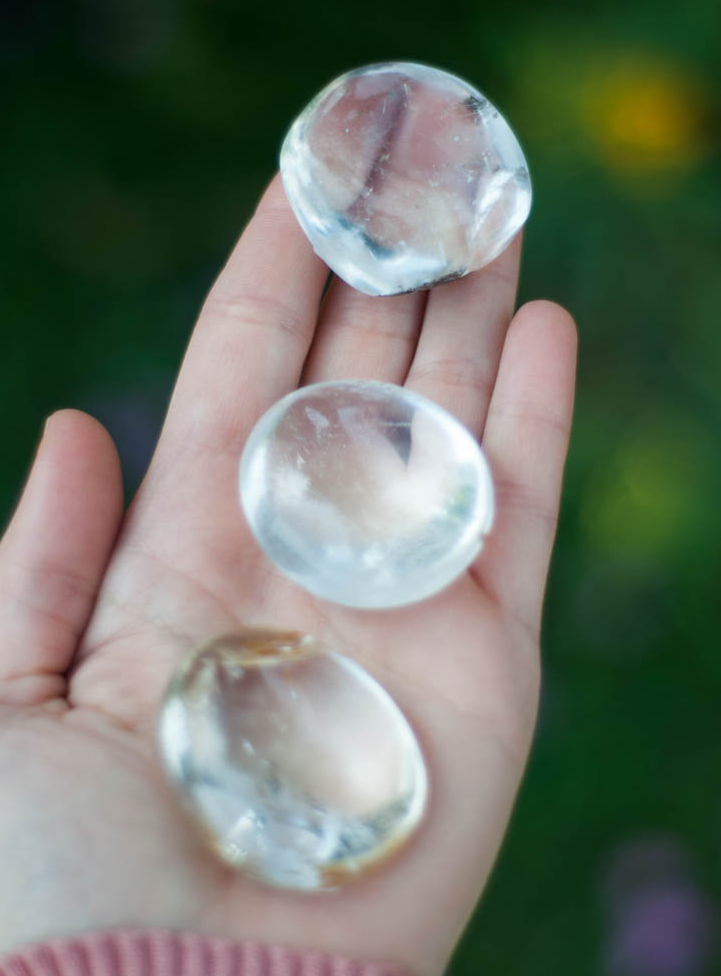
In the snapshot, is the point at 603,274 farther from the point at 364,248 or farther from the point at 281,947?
the point at 281,947

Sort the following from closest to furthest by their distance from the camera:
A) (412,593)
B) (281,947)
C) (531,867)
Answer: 1. (281,947)
2. (412,593)
3. (531,867)

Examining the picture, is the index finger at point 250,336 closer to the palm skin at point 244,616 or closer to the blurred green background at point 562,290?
the palm skin at point 244,616

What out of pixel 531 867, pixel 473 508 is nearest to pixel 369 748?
pixel 473 508

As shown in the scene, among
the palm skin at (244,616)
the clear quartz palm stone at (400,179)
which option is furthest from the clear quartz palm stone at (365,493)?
the clear quartz palm stone at (400,179)

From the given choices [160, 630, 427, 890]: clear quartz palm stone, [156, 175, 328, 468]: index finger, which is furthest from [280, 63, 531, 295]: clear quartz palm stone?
[160, 630, 427, 890]: clear quartz palm stone

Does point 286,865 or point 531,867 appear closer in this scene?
point 286,865

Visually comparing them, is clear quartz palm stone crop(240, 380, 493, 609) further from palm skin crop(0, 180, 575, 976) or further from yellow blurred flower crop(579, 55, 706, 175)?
yellow blurred flower crop(579, 55, 706, 175)
